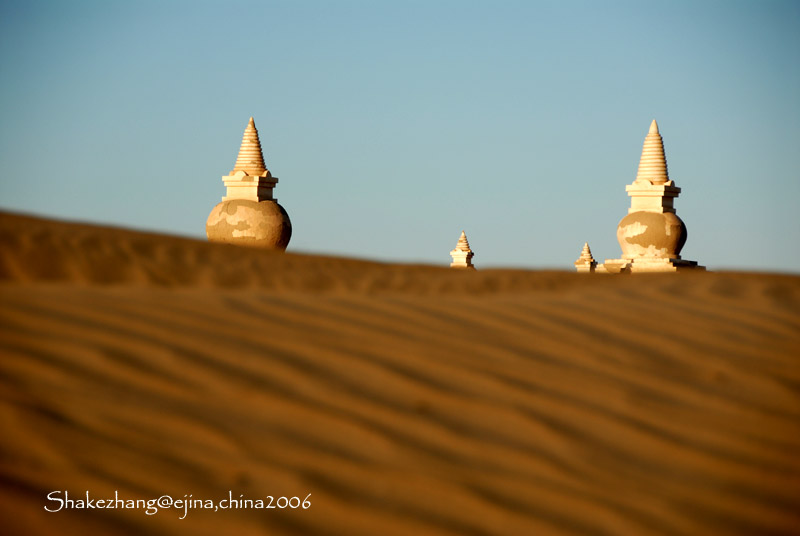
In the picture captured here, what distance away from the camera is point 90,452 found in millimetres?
3160

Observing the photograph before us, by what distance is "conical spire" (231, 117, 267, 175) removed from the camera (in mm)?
17312

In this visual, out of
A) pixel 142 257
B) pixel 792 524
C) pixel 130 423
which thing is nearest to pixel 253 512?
pixel 130 423

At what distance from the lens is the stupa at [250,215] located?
15.7m

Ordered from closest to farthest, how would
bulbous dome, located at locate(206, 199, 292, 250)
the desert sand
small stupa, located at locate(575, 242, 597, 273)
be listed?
the desert sand
bulbous dome, located at locate(206, 199, 292, 250)
small stupa, located at locate(575, 242, 597, 273)

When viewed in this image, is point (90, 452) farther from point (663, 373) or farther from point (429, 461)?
point (663, 373)

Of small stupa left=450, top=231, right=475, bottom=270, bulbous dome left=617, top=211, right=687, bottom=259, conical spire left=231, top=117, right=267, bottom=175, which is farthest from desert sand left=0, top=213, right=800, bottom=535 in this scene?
small stupa left=450, top=231, right=475, bottom=270

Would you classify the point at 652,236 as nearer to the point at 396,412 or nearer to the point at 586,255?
the point at 586,255

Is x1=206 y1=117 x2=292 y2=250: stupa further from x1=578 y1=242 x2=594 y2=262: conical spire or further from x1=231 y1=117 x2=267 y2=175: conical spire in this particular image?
x1=578 y1=242 x2=594 y2=262: conical spire

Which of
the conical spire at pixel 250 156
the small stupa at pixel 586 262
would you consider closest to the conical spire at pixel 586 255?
the small stupa at pixel 586 262

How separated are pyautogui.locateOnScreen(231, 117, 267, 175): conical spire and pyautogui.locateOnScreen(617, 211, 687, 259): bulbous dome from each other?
18.9 feet

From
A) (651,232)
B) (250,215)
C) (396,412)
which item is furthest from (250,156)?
(396,412)

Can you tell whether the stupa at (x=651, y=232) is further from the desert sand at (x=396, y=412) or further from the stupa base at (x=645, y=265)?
the desert sand at (x=396, y=412)

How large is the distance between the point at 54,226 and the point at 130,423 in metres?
5.20

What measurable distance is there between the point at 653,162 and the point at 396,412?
48.6 ft
